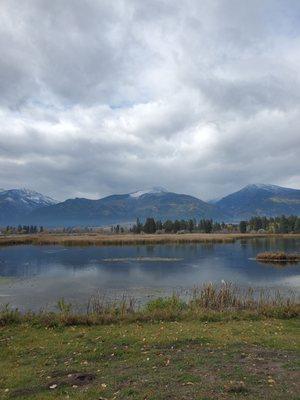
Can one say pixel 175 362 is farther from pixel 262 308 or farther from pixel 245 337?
pixel 262 308

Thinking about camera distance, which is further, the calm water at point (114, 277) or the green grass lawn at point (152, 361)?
the calm water at point (114, 277)

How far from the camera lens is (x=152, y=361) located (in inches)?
532

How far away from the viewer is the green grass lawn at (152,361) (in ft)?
35.8

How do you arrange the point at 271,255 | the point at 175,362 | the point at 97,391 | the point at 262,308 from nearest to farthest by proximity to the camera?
the point at 97,391, the point at 175,362, the point at 262,308, the point at 271,255

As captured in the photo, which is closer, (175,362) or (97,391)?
(97,391)

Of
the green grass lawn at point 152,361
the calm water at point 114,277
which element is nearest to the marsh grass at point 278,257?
the calm water at point 114,277

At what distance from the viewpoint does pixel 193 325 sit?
1941cm

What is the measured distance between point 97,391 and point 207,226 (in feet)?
598

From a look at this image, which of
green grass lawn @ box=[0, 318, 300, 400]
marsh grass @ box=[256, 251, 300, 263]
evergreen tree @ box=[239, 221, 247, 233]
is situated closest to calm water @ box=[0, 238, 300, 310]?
marsh grass @ box=[256, 251, 300, 263]

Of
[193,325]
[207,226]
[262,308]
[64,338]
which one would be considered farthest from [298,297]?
[207,226]

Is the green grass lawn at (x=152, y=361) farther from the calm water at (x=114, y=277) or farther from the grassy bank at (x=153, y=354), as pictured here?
the calm water at (x=114, y=277)

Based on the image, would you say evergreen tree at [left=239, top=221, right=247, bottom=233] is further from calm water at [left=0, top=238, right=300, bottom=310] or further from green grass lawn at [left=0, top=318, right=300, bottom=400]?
green grass lawn at [left=0, top=318, right=300, bottom=400]

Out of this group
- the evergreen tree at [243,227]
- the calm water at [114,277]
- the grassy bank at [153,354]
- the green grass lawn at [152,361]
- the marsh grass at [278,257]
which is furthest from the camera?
the evergreen tree at [243,227]

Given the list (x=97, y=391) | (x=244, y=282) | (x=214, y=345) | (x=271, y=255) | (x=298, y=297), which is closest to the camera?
(x=97, y=391)
